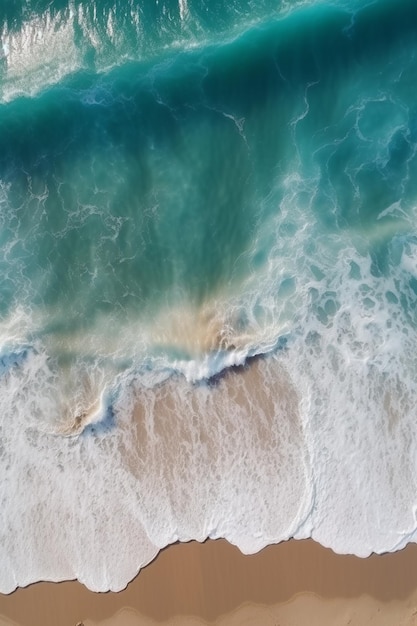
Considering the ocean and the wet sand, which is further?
the ocean

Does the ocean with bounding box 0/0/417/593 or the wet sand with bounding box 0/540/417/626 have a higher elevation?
the ocean with bounding box 0/0/417/593

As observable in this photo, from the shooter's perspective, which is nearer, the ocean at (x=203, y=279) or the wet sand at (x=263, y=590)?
the wet sand at (x=263, y=590)

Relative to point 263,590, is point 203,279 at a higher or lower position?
higher

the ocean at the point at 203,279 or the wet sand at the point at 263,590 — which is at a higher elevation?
the ocean at the point at 203,279

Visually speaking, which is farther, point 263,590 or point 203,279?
point 203,279
